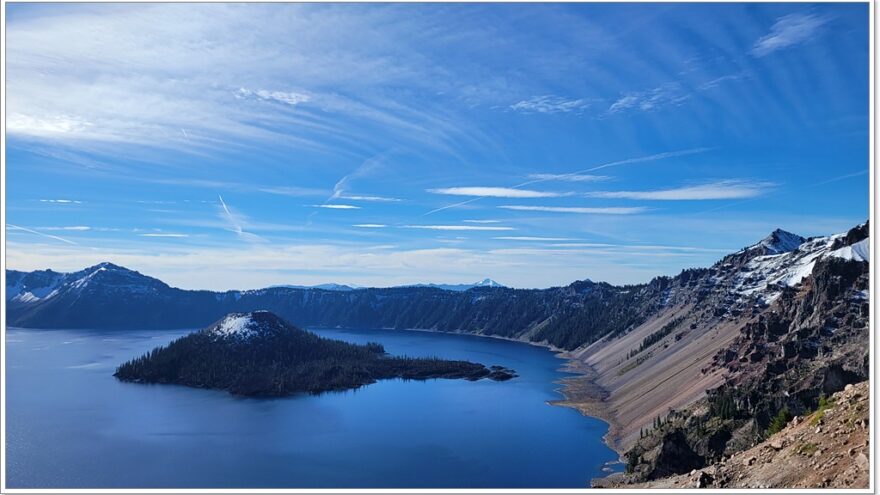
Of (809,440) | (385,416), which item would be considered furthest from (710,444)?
(385,416)

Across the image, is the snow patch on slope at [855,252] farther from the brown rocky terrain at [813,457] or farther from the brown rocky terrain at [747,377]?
the brown rocky terrain at [813,457]

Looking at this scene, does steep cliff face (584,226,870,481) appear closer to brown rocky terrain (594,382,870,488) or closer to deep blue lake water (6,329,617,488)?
deep blue lake water (6,329,617,488)

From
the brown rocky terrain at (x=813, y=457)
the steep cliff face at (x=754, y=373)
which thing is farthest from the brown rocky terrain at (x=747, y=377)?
the brown rocky terrain at (x=813, y=457)

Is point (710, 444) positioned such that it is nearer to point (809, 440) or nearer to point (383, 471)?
point (383, 471)

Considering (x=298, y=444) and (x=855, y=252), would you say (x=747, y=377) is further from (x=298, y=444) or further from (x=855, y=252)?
(x=298, y=444)

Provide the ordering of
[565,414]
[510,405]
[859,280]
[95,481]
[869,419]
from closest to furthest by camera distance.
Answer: [869,419], [95,481], [859,280], [565,414], [510,405]

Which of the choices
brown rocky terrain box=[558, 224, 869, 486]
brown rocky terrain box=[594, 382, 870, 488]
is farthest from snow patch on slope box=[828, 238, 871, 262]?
brown rocky terrain box=[594, 382, 870, 488]
